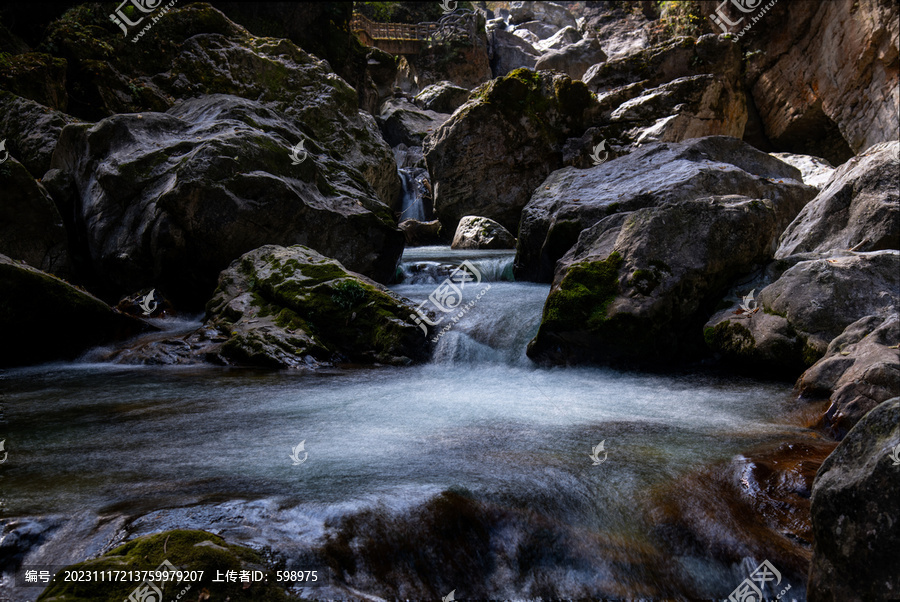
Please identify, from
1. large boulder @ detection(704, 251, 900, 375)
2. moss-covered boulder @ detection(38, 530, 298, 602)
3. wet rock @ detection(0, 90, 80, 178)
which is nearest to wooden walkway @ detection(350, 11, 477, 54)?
wet rock @ detection(0, 90, 80, 178)

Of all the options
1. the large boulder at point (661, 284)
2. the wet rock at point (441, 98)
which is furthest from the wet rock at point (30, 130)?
the wet rock at point (441, 98)

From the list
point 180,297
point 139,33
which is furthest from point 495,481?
point 139,33

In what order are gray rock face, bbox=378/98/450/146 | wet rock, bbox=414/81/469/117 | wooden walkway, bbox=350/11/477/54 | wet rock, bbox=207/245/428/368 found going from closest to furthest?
wet rock, bbox=207/245/428/368, gray rock face, bbox=378/98/450/146, wet rock, bbox=414/81/469/117, wooden walkway, bbox=350/11/477/54

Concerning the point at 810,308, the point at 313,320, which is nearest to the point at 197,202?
the point at 313,320

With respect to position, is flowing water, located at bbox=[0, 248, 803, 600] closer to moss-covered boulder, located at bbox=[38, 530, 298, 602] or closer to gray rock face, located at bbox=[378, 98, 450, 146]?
moss-covered boulder, located at bbox=[38, 530, 298, 602]

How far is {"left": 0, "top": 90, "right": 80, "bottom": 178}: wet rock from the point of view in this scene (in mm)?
10734

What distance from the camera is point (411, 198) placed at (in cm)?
1942

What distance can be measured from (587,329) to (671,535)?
381 cm

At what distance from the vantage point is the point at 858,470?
210cm

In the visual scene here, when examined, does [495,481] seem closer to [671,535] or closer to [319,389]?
[671,535]

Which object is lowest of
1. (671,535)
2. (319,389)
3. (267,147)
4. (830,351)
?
(319,389)

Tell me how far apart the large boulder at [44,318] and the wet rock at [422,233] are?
32.6 ft

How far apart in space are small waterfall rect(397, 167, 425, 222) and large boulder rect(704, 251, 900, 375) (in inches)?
536

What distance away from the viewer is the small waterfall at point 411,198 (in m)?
18.8
